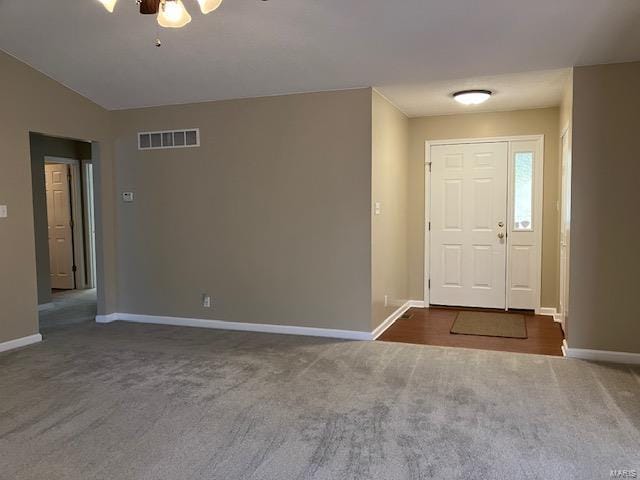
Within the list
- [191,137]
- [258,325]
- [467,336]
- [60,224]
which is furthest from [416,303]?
[60,224]

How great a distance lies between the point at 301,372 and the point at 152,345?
5.25 feet

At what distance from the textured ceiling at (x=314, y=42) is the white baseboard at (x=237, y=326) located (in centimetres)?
226

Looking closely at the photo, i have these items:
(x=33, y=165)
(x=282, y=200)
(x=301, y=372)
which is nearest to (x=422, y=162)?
(x=282, y=200)

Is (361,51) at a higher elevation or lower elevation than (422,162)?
higher

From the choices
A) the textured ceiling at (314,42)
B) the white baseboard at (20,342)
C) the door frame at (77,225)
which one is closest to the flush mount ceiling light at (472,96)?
the textured ceiling at (314,42)

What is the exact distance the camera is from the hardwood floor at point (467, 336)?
448cm

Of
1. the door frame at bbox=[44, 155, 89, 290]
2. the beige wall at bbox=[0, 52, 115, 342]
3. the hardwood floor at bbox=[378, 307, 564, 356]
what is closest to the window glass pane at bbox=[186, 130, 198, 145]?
the beige wall at bbox=[0, 52, 115, 342]

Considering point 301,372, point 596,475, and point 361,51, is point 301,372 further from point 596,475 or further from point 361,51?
point 361,51

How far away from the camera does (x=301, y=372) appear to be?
3.82 metres

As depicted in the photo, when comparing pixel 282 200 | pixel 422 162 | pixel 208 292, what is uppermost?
pixel 422 162

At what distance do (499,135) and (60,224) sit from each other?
6608 mm

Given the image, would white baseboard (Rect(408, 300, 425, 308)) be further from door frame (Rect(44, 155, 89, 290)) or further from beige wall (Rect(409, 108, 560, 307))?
door frame (Rect(44, 155, 89, 290))

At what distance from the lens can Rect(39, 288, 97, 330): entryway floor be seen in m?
5.68

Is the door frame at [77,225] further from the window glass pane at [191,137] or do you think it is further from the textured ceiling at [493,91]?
the textured ceiling at [493,91]
